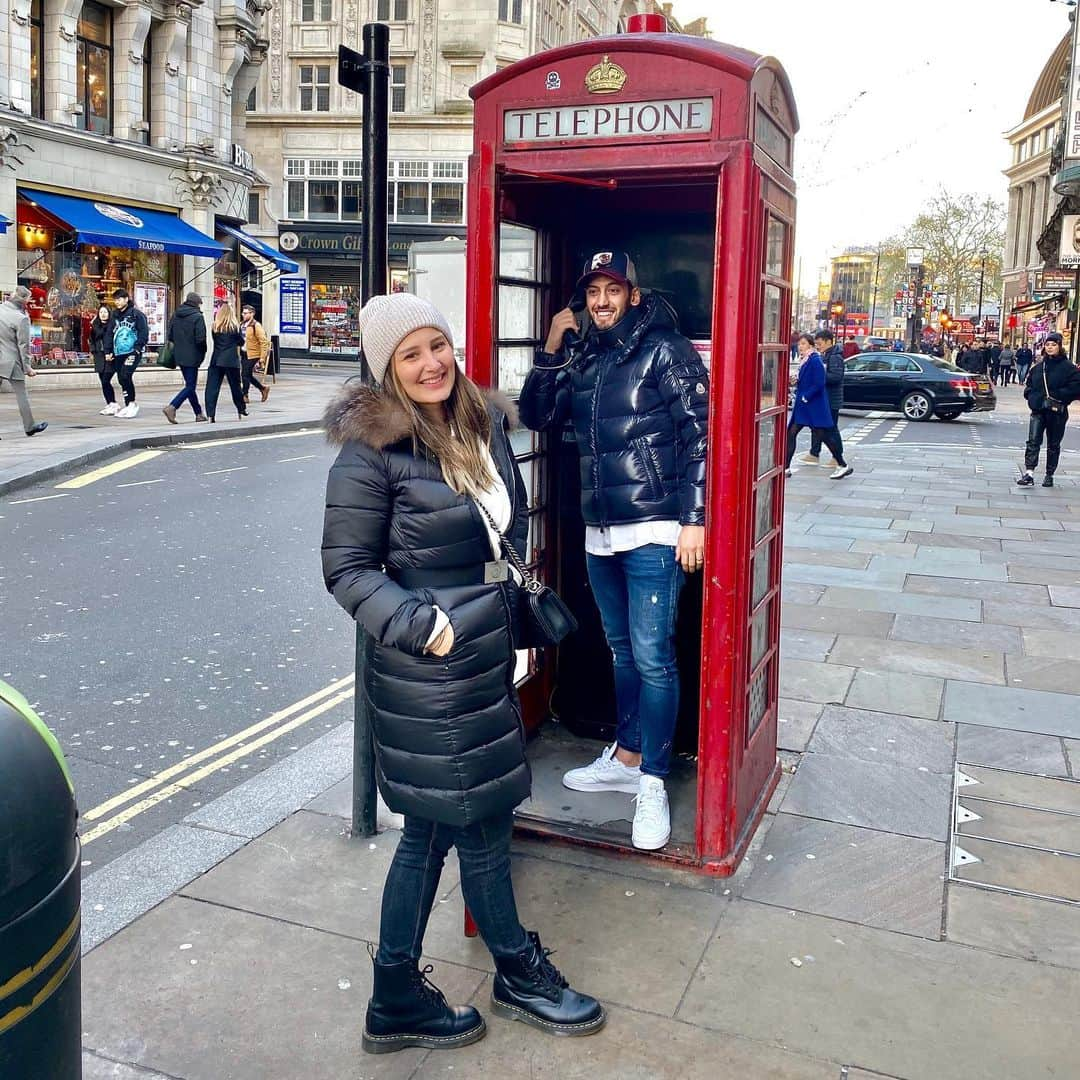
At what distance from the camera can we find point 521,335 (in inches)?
163

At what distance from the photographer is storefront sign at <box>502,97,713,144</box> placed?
3.42 m

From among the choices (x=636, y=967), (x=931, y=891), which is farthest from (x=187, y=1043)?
(x=931, y=891)

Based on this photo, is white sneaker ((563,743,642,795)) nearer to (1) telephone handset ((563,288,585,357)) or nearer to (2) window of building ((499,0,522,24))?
(1) telephone handset ((563,288,585,357))

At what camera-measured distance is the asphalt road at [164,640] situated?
4.91 m

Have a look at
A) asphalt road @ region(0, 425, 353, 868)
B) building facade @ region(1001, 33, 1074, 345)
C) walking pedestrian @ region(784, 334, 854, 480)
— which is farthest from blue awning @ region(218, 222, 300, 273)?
building facade @ region(1001, 33, 1074, 345)

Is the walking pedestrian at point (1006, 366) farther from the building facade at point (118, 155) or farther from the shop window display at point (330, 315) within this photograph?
the building facade at point (118, 155)

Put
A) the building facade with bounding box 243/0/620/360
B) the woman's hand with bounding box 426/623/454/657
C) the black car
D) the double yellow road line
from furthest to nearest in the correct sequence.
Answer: the building facade with bounding box 243/0/620/360, the black car, the double yellow road line, the woman's hand with bounding box 426/623/454/657

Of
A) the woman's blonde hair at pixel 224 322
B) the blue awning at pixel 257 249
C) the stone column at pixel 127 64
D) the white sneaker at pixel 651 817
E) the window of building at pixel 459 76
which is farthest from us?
the window of building at pixel 459 76

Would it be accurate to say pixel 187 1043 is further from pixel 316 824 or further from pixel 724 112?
pixel 724 112

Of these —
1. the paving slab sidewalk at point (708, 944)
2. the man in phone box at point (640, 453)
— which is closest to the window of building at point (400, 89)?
the paving slab sidewalk at point (708, 944)

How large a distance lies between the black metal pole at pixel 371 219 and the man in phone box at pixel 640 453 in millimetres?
653

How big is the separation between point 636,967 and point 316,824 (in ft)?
4.69

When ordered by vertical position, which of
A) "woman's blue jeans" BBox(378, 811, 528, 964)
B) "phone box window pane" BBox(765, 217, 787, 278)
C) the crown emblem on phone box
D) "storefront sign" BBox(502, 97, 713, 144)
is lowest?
"woman's blue jeans" BBox(378, 811, 528, 964)

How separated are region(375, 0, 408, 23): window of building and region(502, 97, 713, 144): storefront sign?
45466 millimetres
